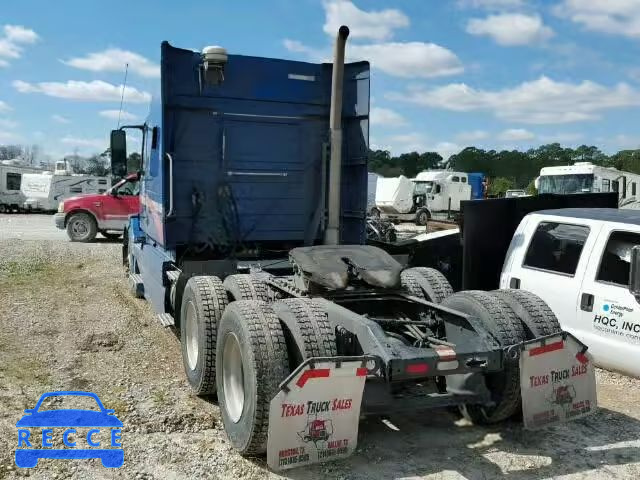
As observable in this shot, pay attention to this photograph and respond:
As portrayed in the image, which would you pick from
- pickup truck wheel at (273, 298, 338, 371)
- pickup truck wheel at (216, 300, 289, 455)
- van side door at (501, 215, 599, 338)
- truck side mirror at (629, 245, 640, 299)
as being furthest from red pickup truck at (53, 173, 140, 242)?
truck side mirror at (629, 245, 640, 299)

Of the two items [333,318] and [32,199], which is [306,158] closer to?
[333,318]

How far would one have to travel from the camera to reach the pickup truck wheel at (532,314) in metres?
4.50

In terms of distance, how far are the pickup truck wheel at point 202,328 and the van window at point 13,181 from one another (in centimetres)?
3230

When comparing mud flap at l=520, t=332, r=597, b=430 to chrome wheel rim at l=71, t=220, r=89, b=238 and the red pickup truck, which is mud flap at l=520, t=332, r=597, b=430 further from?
chrome wheel rim at l=71, t=220, r=89, b=238

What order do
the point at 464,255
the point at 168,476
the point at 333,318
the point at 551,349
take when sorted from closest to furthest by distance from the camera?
the point at 168,476
the point at 551,349
the point at 333,318
the point at 464,255

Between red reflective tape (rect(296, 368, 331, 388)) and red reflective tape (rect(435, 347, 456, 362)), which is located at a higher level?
red reflective tape (rect(435, 347, 456, 362))

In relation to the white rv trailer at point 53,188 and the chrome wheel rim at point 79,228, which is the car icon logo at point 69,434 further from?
the white rv trailer at point 53,188

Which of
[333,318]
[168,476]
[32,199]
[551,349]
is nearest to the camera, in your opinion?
[168,476]

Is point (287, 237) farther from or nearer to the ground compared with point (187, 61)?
nearer to the ground

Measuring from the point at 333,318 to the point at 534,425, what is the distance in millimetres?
1530

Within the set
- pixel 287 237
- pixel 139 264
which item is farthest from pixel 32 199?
pixel 287 237

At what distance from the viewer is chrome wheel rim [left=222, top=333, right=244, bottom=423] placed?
173 inches

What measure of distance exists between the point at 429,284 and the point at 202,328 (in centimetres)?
199

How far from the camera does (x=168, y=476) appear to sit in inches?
153
